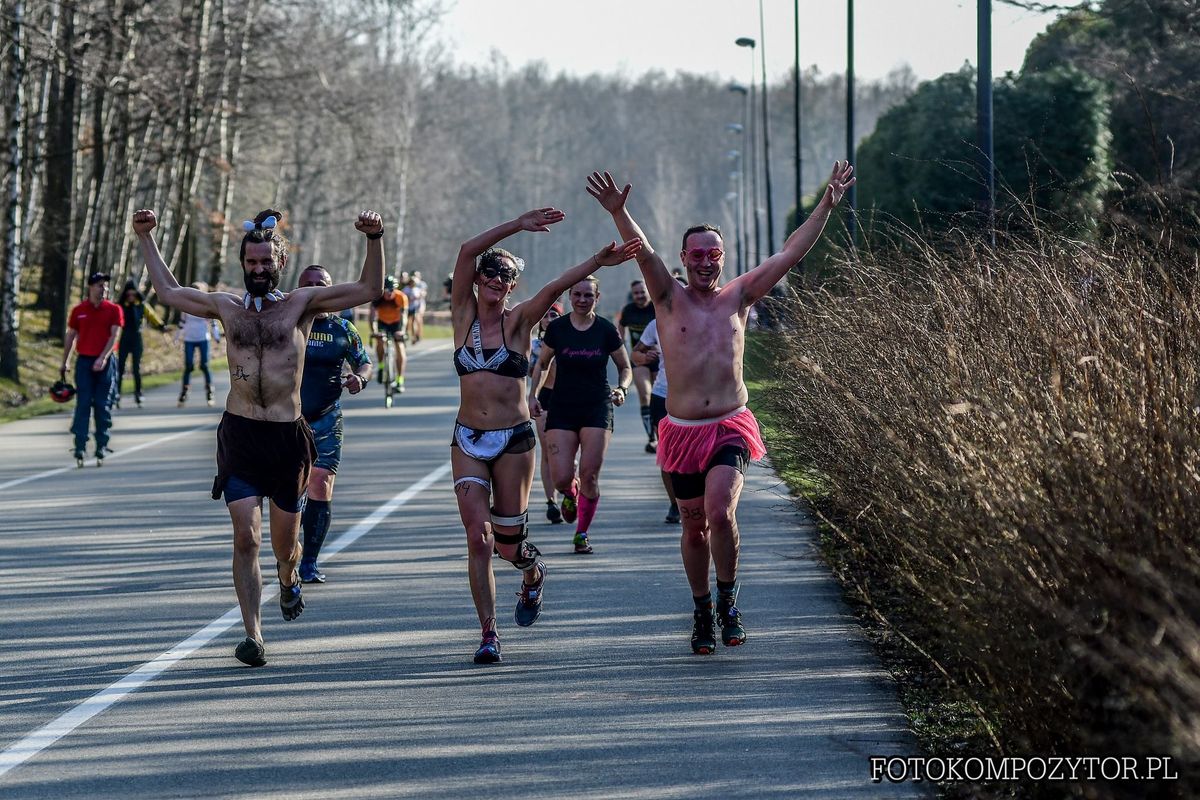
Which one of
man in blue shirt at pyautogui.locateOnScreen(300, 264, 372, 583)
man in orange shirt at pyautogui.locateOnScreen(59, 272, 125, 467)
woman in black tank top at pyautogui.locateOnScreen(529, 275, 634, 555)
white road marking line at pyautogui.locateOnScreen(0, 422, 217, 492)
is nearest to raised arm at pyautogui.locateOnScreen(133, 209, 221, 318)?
man in blue shirt at pyautogui.locateOnScreen(300, 264, 372, 583)

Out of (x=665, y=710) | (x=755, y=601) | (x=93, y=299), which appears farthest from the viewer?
(x=93, y=299)

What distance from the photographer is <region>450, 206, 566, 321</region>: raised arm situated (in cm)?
831

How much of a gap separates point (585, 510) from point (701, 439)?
382cm

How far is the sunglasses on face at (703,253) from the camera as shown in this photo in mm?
8695

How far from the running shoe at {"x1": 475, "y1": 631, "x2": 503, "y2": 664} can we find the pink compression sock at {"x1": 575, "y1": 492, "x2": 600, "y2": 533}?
3973mm

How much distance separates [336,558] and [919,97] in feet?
106

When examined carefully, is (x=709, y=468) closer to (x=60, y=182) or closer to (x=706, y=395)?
(x=706, y=395)

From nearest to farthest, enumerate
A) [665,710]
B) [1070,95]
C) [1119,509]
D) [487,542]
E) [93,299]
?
[1119,509] < [665,710] < [487,542] < [93,299] < [1070,95]

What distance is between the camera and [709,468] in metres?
8.59

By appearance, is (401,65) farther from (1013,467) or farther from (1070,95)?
(1013,467)

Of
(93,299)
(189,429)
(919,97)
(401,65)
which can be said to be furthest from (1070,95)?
(401,65)

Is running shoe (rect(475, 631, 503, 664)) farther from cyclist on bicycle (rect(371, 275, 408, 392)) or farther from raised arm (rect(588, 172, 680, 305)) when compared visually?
cyclist on bicycle (rect(371, 275, 408, 392))

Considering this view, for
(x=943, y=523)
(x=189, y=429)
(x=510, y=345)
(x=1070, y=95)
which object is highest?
(x=1070, y=95)

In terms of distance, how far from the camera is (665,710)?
7.20 metres
